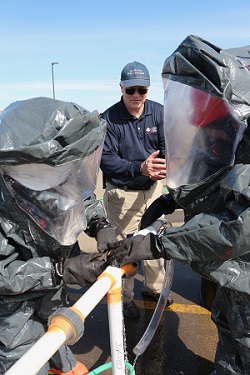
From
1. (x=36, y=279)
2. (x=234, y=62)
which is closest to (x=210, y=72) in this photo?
(x=234, y=62)

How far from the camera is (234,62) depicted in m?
1.72

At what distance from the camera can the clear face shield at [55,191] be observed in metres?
1.78

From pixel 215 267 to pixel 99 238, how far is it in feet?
2.46

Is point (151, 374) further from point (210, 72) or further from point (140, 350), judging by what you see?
point (210, 72)

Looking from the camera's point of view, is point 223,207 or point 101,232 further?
point 101,232

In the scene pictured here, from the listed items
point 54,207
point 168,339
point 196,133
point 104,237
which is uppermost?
point 196,133

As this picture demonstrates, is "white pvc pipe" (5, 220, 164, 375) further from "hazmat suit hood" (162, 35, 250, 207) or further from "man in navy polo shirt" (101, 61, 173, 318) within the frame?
"man in navy polo shirt" (101, 61, 173, 318)

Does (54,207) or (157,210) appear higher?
(54,207)

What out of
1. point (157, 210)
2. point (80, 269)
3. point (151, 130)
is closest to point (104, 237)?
point (157, 210)

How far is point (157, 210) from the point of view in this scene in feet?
8.14

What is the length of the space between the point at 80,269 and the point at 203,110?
94 centimetres

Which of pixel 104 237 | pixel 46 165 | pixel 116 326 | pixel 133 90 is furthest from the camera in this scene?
pixel 133 90

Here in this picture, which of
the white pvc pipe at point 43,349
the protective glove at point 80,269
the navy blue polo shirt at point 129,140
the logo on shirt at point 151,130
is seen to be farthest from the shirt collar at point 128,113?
the white pvc pipe at point 43,349

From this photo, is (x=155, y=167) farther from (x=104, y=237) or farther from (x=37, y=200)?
(x=37, y=200)
